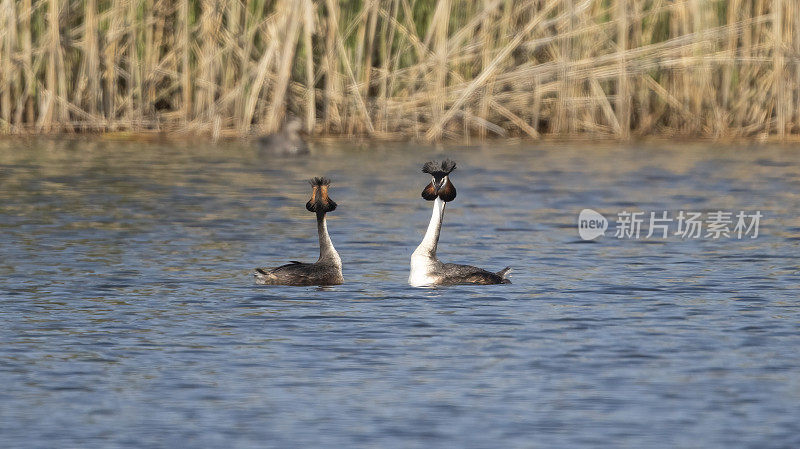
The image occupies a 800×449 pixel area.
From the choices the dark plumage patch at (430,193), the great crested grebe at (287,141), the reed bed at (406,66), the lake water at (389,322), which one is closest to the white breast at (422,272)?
the lake water at (389,322)

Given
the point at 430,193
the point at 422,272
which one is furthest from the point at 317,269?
the point at 430,193

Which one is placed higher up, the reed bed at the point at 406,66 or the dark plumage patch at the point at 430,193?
the reed bed at the point at 406,66

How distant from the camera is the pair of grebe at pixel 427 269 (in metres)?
10.4

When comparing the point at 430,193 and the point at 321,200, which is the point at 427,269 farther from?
the point at 321,200

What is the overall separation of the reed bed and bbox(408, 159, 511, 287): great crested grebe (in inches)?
377

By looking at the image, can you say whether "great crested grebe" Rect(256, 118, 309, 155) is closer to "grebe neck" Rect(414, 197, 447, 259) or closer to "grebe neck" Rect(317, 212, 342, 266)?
"grebe neck" Rect(317, 212, 342, 266)

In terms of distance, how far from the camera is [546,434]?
6496mm

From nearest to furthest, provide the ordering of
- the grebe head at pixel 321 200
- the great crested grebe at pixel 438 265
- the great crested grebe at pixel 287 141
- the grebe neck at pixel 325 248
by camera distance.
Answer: the great crested grebe at pixel 438 265 → the grebe neck at pixel 325 248 → the grebe head at pixel 321 200 → the great crested grebe at pixel 287 141

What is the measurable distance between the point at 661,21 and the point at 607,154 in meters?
2.22

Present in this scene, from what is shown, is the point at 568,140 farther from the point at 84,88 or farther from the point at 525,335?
the point at 525,335

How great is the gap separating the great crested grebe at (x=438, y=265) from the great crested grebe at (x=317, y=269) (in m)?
0.53

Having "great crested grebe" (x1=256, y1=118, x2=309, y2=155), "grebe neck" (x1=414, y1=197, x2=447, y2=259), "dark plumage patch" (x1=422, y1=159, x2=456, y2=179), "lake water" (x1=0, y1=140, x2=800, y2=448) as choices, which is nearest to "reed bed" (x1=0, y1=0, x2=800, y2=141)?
"great crested grebe" (x1=256, y1=118, x2=309, y2=155)

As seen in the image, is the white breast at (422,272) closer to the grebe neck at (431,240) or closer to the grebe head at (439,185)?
the grebe neck at (431,240)

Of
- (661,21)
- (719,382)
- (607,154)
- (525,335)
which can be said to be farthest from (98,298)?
(661,21)
